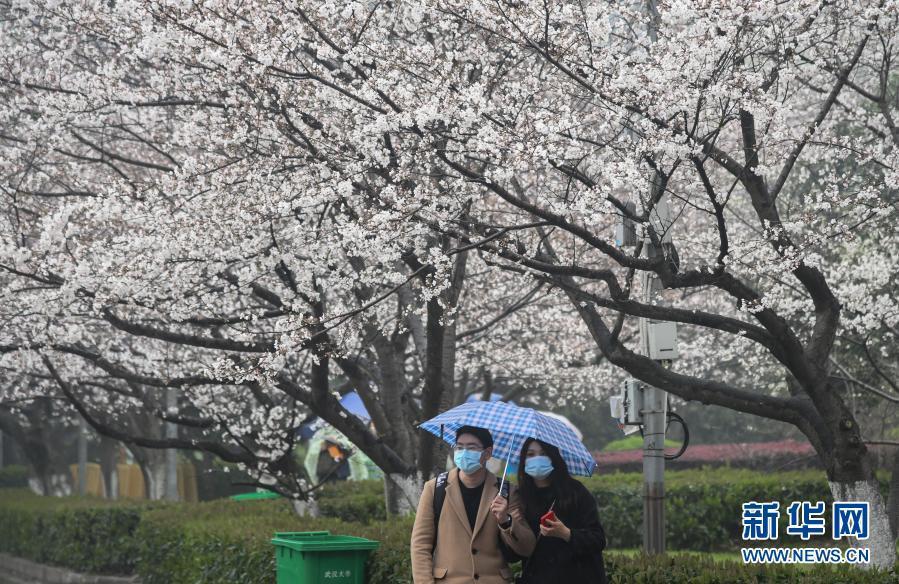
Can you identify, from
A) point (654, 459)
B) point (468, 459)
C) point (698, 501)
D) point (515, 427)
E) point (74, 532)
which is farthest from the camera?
point (74, 532)

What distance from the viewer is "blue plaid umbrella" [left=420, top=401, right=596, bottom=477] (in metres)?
6.20

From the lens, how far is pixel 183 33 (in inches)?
325

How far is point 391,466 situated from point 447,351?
1307 millimetres

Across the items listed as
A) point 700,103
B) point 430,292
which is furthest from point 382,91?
point 700,103

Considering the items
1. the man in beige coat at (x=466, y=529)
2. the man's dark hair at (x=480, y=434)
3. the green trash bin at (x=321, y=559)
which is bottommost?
the green trash bin at (x=321, y=559)

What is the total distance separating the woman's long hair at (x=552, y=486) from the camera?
5.91 metres

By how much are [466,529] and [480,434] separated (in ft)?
1.76

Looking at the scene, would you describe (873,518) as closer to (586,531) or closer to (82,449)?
(586,531)

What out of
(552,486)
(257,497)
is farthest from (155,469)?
(552,486)

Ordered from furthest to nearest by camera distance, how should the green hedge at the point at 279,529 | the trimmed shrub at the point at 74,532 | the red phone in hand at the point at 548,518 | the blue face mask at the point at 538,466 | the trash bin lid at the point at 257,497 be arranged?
1. the trash bin lid at the point at 257,497
2. the trimmed shrub at the point at 74,532
3. the green hedge at the point at 279,529
4. the blue face mask at the point at 538,466
5. the red phone in hand at the point at 548,518

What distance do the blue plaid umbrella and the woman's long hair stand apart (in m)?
0.08

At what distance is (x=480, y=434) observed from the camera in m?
6.13

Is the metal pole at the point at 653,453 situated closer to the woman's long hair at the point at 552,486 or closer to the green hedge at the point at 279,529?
the green hedge at the point at 279,529

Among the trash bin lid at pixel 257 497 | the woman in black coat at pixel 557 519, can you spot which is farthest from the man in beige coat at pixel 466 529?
the trash bin lid at pixel 257 497
